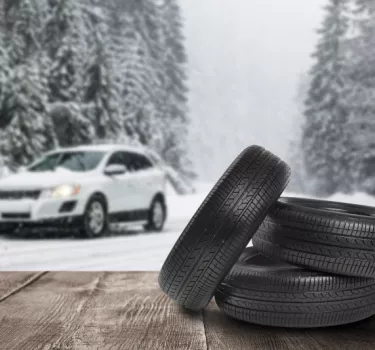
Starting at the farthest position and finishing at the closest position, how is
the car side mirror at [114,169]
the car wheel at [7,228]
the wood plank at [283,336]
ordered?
the car side mirror at [114,169], the car wheel at [7,228], the wood plank at [283,336]

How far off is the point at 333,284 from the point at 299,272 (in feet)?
0.30

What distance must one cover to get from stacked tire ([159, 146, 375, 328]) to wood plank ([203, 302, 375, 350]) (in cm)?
2

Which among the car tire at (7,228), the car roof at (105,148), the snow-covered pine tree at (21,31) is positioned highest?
the snow-covered pine tree at (21,31)

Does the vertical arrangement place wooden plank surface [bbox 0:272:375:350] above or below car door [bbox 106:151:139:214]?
above

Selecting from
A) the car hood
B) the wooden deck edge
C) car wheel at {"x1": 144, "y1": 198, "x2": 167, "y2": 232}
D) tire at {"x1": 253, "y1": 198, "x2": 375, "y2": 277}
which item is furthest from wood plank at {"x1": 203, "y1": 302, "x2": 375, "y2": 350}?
car wheel at {"x1": 144, "y1": 198, "x2": 167, "y2": 232}

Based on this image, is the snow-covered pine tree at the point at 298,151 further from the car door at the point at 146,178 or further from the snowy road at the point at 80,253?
the car door at the point at 146,178

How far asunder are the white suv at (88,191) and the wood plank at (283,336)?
210 centimetres

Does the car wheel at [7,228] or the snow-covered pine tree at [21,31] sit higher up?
the snow-covered pine tree at [21,31]

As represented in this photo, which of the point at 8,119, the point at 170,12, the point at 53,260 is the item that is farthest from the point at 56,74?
the point at 53,260

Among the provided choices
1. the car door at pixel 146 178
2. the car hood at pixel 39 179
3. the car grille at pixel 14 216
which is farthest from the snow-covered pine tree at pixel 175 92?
the car grille at pixel 14 216

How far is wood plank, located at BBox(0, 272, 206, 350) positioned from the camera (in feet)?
3.71

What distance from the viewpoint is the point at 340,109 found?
3773mm

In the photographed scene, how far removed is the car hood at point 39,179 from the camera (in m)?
3.30

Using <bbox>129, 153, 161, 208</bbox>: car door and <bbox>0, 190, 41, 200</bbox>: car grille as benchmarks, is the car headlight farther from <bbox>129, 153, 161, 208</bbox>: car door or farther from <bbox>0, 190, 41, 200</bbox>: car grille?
<bbox>129, 153, 161, 208</bbox>: car door
